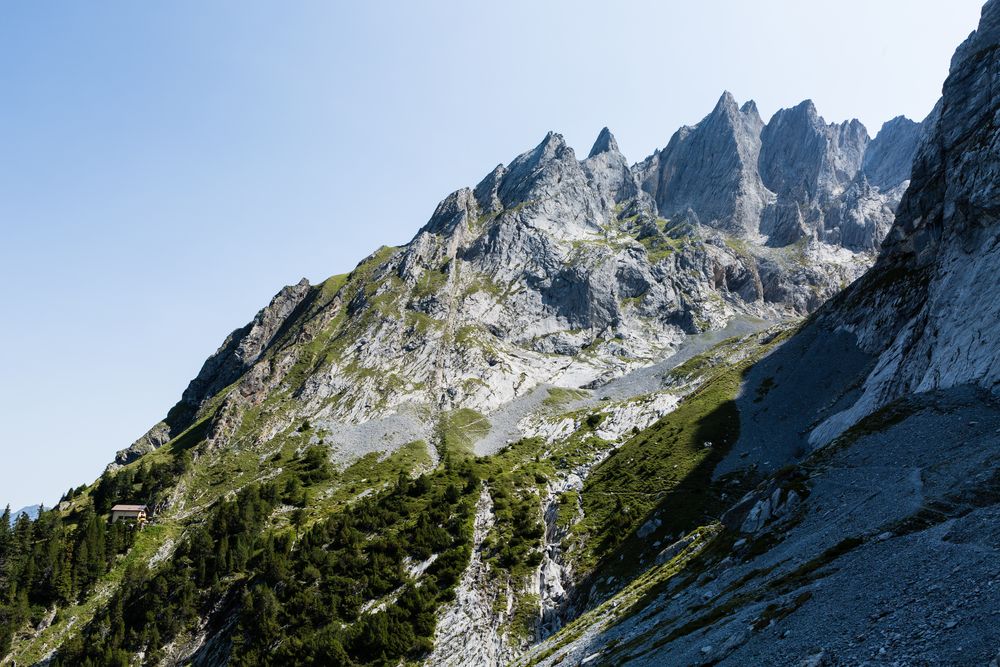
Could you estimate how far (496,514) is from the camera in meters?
88.7

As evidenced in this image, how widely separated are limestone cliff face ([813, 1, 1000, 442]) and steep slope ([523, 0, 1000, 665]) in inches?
13.7

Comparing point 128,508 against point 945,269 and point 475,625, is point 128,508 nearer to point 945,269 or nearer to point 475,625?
point 475,625

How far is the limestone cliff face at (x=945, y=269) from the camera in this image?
5797cm

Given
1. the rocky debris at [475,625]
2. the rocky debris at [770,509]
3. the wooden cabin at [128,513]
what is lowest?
the rocky debris at [475,625]

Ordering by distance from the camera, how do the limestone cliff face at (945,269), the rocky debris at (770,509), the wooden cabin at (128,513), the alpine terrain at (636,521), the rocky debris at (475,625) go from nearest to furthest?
the alpine terrain at (636,521), the rocky debris at (770,509), the limestone cliff face at (945,269), the rocky debris at (475,625), the wooden cabin at (128,513)

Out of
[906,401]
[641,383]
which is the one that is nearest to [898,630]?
[906,401]

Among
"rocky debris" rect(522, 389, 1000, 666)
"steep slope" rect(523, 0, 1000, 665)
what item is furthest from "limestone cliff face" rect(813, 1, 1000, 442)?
"rocky debris" rect(522, 389, 1000, 666)

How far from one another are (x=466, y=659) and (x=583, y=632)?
19250 mm

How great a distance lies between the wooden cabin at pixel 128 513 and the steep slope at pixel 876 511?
103m

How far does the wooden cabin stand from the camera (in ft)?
382

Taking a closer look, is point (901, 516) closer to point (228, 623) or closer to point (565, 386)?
point (228, 623)

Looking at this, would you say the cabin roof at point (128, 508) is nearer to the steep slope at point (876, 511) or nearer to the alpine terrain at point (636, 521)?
the alpine terrain at point (636, 521)

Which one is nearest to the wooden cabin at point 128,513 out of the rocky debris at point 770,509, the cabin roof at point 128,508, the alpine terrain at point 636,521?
the cabin roof at point 128,508

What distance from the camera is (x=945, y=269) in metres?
74.7
